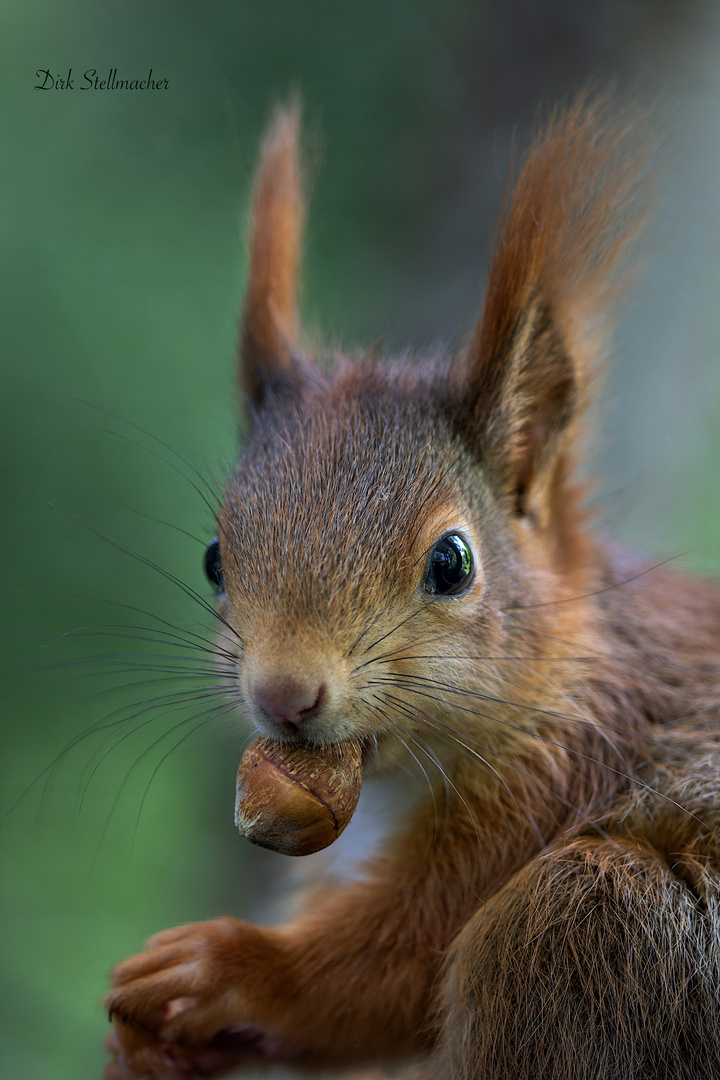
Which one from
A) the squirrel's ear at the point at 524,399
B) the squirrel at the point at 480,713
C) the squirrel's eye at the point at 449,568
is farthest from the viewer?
the squirrel's ear at the point at 524,399

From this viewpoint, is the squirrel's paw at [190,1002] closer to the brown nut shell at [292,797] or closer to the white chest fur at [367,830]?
the white chest fur at [367,830]

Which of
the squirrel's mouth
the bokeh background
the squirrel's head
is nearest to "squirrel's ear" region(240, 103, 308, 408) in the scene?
the squirrel's head

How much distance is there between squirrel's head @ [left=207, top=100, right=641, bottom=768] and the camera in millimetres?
1033

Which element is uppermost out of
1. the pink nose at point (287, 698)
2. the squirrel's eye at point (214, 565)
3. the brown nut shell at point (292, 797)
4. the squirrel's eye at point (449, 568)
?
the squirrel's eye at point (214, 565)

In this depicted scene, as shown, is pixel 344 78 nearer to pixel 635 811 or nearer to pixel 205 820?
pixel 635 811

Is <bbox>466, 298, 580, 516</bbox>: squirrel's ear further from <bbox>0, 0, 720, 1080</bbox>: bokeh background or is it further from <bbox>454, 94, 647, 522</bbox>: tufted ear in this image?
<bbox>0, 0, 720, 1080</bbox>: bokeh background

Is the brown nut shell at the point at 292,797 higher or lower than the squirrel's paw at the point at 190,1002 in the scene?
higher

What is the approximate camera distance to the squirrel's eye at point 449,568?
1146 millimetres

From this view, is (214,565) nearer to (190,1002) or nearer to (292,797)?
(292,797)

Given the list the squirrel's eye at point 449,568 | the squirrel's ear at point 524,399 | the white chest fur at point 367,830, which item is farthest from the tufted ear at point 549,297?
the white chest fur at point 367,830

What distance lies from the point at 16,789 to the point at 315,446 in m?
1.15

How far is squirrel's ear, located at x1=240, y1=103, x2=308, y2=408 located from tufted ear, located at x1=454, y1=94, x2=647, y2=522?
1.13 feet

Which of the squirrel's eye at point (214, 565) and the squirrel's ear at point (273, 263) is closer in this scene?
the squirrel's eye at point (214, 565)

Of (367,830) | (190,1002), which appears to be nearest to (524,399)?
(367,830)
